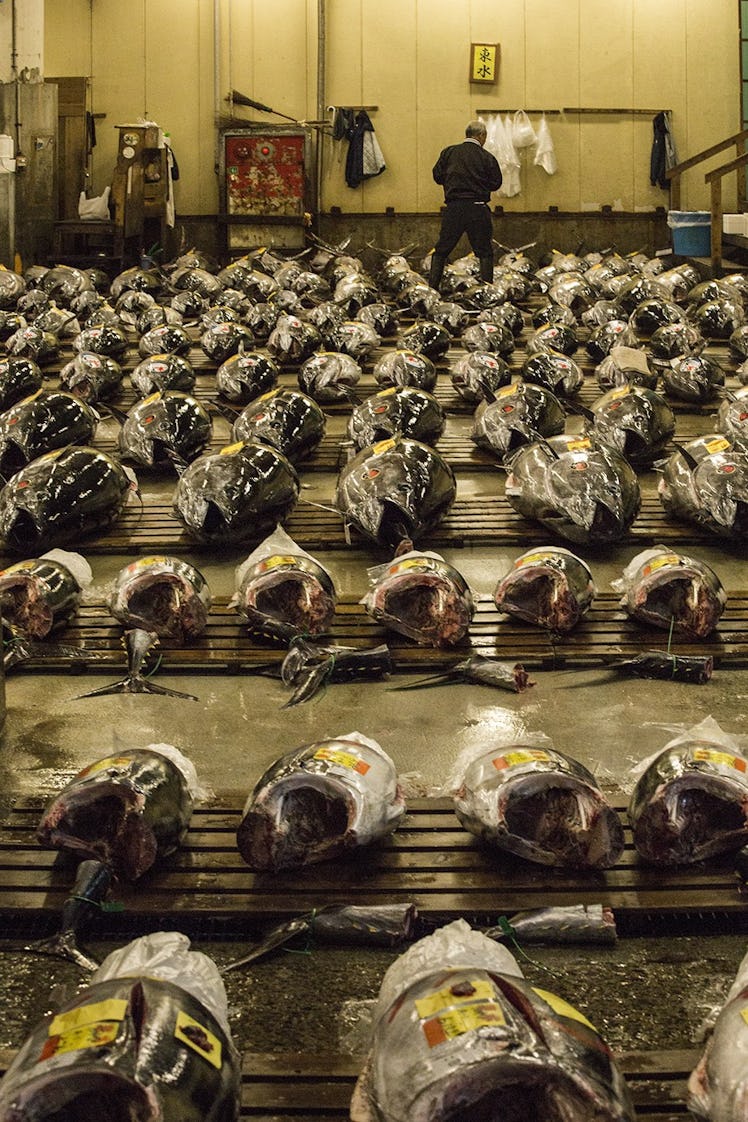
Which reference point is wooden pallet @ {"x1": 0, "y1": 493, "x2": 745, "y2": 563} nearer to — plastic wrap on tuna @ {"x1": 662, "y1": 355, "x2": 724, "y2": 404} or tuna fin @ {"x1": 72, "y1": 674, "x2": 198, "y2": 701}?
tuna fin @ {"x1": 72, "y1": 674, "x2": 198, "y2": 701}

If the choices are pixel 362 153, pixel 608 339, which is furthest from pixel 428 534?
pixel 362 153

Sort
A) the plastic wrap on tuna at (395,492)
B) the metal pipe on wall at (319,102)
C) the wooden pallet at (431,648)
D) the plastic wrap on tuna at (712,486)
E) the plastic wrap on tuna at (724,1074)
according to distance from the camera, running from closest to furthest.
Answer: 1. the plastic wrap on tuna at (724,1074)
2. the wooden pallet at (431,648)
3. the plastic wrap on tuna at (395,492)
4. the plastic wrap on tuna at (712,486)
5. the metal pipe on wall at (319,102)

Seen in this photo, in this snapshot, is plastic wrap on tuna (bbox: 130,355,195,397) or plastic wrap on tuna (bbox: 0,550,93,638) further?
plastic wrap on tuna (bbox: 130,355,195,397)

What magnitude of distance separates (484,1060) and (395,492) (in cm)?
446

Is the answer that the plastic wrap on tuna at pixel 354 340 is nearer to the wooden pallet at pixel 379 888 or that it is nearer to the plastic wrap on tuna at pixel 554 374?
the plastic wrap on tuna at pixel 554 374

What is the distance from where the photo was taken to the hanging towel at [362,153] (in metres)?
19.7

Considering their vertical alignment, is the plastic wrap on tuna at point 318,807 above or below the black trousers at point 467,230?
below

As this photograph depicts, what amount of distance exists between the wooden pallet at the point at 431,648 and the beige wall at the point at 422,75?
15.5 meters

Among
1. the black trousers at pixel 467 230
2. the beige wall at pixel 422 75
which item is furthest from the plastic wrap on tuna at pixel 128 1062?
the beige wall at pixel 422 75

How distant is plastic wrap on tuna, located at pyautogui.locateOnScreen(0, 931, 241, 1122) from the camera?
2.11 meters

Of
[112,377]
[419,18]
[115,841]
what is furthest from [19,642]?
[419,18]

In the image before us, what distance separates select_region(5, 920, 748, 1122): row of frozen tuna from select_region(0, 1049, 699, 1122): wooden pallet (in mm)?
187

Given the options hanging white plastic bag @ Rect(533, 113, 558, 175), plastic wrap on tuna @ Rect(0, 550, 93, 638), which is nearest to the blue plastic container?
hanging white plastic bag @ Rect(533, 113, 558, 175)

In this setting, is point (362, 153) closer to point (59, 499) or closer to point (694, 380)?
point (694, 380)
